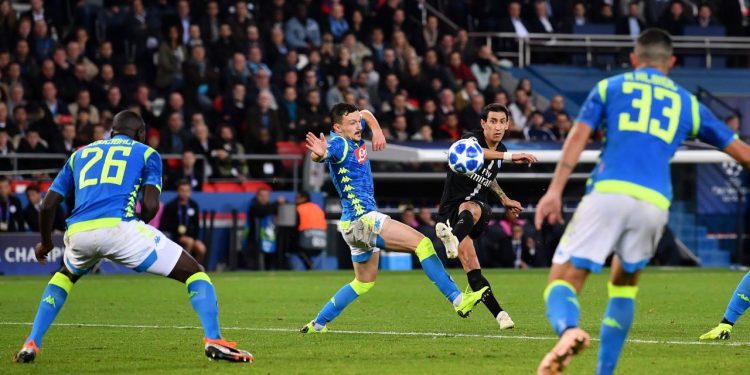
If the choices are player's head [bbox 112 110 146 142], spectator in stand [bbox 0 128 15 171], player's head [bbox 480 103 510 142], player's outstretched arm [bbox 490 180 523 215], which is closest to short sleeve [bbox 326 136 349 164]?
player's head [bbox 480 103 510 142]

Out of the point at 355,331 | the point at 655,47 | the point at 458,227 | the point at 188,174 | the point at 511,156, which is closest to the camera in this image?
the point at 655,47

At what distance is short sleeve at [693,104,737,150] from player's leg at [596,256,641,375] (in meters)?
1.01

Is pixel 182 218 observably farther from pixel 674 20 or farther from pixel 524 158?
pixel 674 20

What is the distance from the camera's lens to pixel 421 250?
1295 cm

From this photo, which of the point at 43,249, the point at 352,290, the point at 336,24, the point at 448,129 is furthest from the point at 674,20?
the point at 43,249

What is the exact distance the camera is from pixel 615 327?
852cm

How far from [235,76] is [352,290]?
52.9 ft

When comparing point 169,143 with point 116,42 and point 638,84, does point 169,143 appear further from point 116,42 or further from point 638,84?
point 638,84

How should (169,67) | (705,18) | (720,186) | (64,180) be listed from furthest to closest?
(705,18)
(720,186)
(169,67)
(64,180)

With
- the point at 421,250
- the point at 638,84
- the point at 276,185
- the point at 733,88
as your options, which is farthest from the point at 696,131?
the point at 733,88

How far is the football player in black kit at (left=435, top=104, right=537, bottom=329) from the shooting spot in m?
13.5

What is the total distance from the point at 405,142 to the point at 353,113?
1514cm

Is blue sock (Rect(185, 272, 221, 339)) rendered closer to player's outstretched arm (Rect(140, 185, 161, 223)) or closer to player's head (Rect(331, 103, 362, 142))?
player's outstretched arm (Rect(140, 185, 161, 223))

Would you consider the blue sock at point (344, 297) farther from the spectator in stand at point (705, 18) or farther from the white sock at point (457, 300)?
the spectator in stand at point (705, 18)
